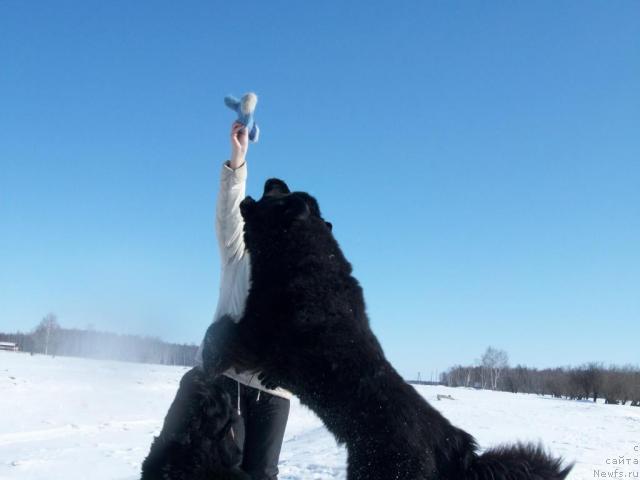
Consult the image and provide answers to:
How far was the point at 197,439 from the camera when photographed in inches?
104

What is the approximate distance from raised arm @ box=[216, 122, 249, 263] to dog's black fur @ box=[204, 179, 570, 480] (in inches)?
9.6

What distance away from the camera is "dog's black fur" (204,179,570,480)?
2.42 m

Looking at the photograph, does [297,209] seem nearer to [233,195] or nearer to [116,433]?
[233,195]

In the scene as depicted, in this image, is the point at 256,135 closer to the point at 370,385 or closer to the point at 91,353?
the point at 370,385

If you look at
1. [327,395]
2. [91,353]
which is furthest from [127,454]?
[327,395]

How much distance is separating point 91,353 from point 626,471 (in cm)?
790

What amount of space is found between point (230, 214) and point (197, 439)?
1.17 metres

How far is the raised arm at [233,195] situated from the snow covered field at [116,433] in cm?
104

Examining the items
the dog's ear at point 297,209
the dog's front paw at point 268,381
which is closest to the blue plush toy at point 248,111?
the dog's ear at point 297,209

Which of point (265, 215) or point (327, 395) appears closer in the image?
point (327, 395)

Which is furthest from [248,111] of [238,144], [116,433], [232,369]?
[116,433]

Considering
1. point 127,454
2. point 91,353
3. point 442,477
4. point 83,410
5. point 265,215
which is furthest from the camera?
point 83,410

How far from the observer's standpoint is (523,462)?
262 cm

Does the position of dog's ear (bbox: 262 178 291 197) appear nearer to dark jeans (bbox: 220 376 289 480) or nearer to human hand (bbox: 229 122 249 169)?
human hand (bbox: 229 122 249 169)
